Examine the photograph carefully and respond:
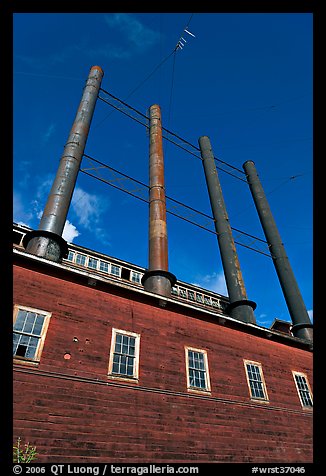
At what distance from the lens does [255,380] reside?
13906 mm

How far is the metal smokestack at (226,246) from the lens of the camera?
19.4m

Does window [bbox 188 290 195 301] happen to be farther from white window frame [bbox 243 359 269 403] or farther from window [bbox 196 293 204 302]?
white window frame [bbox 243 359 269 403]

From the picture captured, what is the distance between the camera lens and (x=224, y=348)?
13836 millimetres

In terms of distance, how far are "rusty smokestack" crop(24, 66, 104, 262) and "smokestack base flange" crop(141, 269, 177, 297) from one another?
4.82 metres

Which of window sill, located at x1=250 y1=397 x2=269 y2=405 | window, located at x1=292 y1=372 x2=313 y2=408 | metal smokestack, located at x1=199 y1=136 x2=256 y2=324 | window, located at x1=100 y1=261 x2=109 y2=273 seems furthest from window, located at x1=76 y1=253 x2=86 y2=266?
window, located at x1=292 y1=372 x2=313 y2=408

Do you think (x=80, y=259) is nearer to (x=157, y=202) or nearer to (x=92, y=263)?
(x=92, y=263)

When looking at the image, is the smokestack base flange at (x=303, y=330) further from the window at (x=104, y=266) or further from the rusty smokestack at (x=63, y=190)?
the rusty smokestack at (x=63, y=190)

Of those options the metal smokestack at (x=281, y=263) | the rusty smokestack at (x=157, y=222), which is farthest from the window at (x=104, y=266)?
the metal smokestack at (x=281, y=263)

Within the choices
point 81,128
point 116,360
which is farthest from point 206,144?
point 116,360

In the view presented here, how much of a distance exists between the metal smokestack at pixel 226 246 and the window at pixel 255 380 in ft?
14.2

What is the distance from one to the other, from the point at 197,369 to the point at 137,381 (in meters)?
2.91

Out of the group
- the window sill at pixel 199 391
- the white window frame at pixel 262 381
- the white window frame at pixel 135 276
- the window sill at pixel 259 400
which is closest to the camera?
the window sill at pixel 199 391
